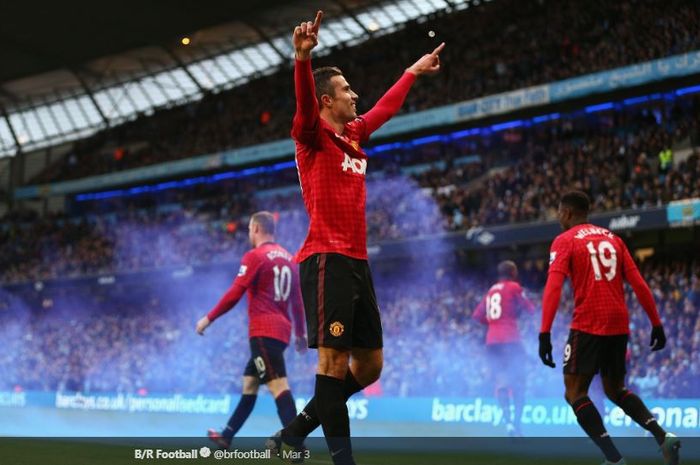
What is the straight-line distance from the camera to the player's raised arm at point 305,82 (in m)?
4.66

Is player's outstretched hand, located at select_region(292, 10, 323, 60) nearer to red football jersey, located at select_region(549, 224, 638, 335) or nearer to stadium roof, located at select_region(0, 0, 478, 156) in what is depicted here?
red football jersey, located at select_region(549, 224, 638, 335)

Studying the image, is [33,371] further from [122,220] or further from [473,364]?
[473,364]

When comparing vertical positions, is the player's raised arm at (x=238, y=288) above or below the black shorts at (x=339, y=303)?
above

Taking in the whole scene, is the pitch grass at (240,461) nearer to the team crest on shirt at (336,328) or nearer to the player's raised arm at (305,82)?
the team crest on shirt at (336,328)

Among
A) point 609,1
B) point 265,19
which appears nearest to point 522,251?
point 609,1

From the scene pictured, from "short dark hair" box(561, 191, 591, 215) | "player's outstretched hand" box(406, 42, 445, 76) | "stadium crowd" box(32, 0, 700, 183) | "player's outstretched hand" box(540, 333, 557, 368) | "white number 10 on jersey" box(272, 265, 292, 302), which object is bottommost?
"player's outstretched hand" box(540, 333, 557, 368)

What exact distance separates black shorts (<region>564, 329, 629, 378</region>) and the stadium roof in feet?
99.1

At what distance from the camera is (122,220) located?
4312 centimetres

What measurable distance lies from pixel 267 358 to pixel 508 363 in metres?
4.07

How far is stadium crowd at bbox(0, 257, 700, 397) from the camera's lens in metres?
19.4

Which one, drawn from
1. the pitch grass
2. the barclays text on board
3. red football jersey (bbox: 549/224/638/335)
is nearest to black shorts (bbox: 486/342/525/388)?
the barclays text on board

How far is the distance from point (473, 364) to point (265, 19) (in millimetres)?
23821
